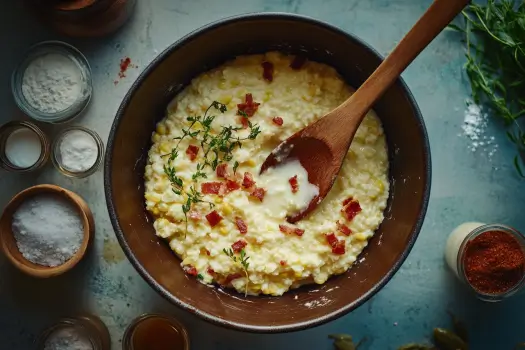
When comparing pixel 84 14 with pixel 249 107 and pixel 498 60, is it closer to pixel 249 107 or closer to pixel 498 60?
pixel 249 107

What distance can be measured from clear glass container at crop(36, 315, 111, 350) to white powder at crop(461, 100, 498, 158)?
1.62m

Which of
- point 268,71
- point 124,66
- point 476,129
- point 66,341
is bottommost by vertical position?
point 66,341

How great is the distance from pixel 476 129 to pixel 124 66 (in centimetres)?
143

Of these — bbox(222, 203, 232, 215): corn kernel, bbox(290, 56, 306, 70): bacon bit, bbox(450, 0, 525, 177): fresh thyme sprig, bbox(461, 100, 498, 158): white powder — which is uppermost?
bbox(450, 0, 525, 177): fresh thyme sprig

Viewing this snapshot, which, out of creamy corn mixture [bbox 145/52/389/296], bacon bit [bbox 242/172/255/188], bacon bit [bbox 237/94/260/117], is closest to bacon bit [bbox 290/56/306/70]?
creamy corn mixture [bbox 145/52/389/296]

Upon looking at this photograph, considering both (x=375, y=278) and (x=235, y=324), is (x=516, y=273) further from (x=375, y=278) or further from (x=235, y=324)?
(x=235, y=324)

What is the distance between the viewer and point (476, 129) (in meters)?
2.74

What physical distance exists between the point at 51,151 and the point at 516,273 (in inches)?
73.3

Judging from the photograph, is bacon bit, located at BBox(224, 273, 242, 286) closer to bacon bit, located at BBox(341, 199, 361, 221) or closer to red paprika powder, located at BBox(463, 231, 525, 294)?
bacon bit, located at BBox(341, 199, 361, 221)

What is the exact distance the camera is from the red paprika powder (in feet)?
8.46

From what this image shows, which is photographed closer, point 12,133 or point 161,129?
point 161,129

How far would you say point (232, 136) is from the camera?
241 centimetres

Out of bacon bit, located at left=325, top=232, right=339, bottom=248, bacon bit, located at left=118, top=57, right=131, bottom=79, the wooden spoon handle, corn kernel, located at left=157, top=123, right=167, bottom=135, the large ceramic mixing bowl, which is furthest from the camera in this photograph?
bacon bit, located at left=118, top=57, right=131, bottom=79

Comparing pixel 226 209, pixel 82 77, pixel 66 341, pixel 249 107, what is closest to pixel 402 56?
pixel 249 107
